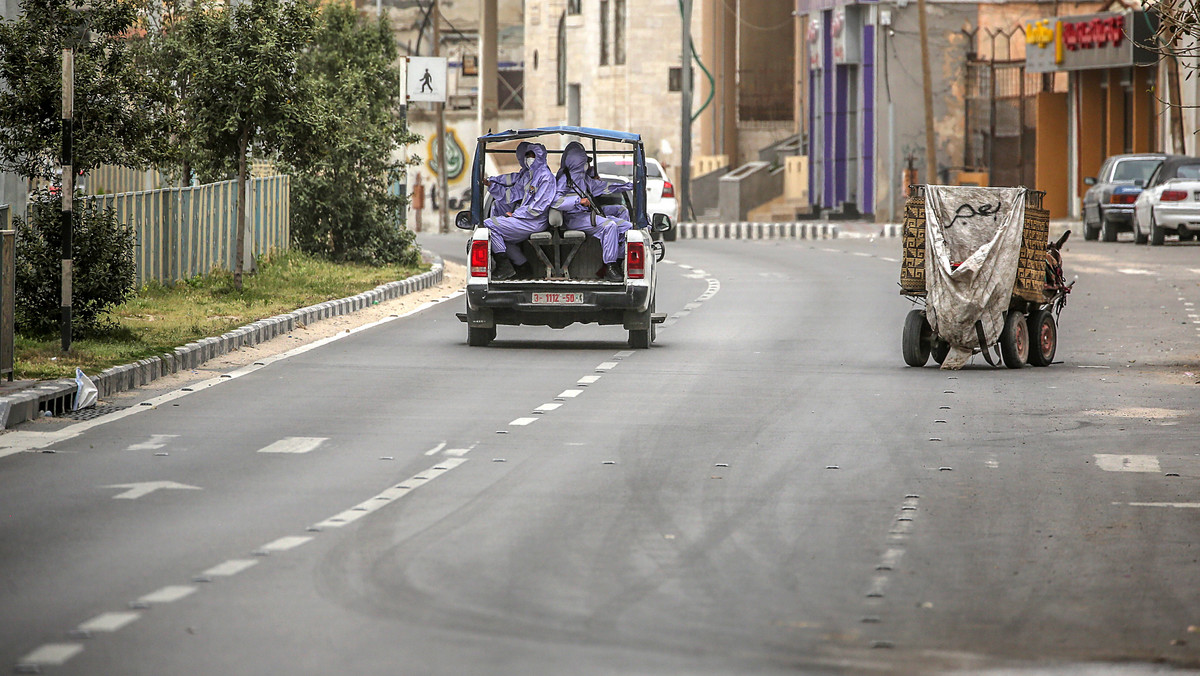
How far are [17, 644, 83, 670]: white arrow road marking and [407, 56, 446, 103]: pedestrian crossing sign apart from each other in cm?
2950

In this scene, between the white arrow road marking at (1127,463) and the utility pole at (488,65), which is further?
the utility pole at (488,65)

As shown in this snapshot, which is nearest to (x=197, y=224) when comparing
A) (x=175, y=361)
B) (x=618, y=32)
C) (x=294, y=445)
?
(x=175, y=361)

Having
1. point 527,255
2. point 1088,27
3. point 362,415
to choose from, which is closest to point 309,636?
point 362,415

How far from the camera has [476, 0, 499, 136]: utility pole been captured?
80.6 meters

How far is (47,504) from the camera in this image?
9.83m

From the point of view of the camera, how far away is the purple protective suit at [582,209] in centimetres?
1883

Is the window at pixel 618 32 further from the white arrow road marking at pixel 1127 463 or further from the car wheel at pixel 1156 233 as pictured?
the white arrow road marking at pixel 1127 463

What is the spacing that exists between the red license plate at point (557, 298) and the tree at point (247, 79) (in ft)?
20.5

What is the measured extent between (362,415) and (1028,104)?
5012 centimetres

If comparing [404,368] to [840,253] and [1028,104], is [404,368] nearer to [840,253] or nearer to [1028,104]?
[840,253]

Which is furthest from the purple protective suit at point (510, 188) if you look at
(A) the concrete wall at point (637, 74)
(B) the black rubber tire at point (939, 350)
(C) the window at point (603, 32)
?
(C) the window at point (603, 32)

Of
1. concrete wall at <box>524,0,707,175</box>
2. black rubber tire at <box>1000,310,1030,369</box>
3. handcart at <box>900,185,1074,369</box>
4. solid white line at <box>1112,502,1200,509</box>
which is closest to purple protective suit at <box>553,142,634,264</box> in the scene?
handcart at <box>900,185,1074,369</box>

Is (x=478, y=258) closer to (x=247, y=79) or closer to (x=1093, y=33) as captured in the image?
(x=247, y=79)

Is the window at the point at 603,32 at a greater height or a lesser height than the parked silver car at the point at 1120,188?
greater
